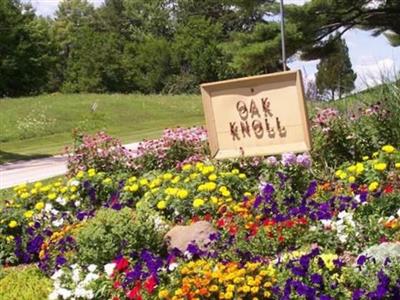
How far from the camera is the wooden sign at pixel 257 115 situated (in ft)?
20.6

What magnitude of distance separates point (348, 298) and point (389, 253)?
0.44 m

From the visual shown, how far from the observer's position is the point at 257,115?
646 cm

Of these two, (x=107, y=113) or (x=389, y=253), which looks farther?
(x=107, y=113)

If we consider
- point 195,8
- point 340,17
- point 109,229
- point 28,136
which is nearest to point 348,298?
point 109,229

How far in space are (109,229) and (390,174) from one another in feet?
8.00

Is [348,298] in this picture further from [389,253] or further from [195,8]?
[195,8]

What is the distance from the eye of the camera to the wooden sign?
6.27 m

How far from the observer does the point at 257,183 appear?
20.3ft

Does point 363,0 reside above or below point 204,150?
A: above

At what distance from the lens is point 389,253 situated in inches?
150

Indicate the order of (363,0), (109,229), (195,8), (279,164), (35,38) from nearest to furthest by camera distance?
(109,229)
(279,164)
(363,0)
(35,38)
(195,8)

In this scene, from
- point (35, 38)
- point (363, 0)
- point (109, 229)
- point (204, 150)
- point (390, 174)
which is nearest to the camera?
point (109, 229)

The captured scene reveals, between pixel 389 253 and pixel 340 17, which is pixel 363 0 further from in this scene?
pixel 389 253

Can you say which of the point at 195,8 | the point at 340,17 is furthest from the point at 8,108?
the point at 195,8
